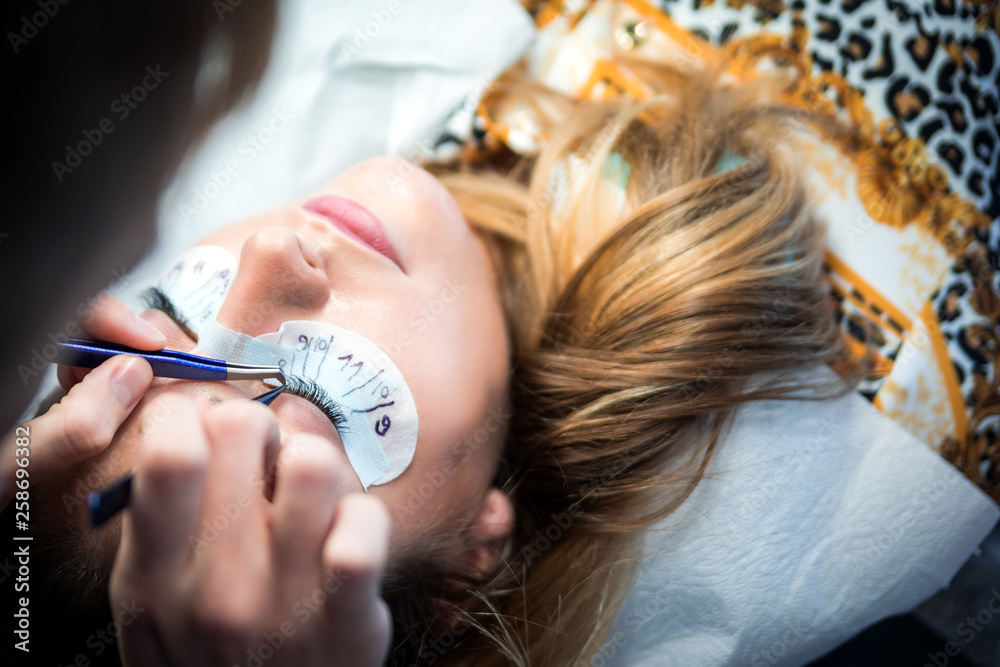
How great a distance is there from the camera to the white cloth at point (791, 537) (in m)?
0.92

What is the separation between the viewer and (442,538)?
84 centimetres

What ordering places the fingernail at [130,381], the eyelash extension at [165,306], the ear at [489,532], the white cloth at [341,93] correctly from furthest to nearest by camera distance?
the white cloth at [341,93] → the ear at [489,532] → the eyelash extension at [165,306] → the fingernail at [130,381]

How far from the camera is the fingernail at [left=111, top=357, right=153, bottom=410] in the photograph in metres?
0.64

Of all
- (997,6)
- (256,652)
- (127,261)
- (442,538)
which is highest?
(997,6)

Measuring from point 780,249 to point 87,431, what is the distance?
3.28 feet

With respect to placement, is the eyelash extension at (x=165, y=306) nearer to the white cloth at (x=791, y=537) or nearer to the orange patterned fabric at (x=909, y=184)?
the white cloth at (x=791, y=537)

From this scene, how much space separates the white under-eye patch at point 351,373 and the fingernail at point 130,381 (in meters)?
0.08

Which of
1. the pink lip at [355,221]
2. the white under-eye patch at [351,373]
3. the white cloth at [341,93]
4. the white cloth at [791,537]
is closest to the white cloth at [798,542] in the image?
the white cloth at [791,537]

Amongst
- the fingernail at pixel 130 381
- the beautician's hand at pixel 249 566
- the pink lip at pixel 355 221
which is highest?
the pink lip at pixel 355 221

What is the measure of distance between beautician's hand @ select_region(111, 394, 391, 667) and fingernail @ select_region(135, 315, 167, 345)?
8.6 inches

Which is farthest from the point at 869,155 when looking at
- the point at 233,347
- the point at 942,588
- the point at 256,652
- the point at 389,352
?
the point at 256,652

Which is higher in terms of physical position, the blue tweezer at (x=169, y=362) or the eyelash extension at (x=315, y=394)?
the blue tweezer at (x=169, y=362)

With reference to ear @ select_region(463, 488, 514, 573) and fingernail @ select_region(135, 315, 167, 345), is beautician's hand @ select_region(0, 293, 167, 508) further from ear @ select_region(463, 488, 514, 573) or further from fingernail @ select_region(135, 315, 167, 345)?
ear @ select_region(463, 488, 514, 573)

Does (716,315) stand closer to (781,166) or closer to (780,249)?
(780,249)
